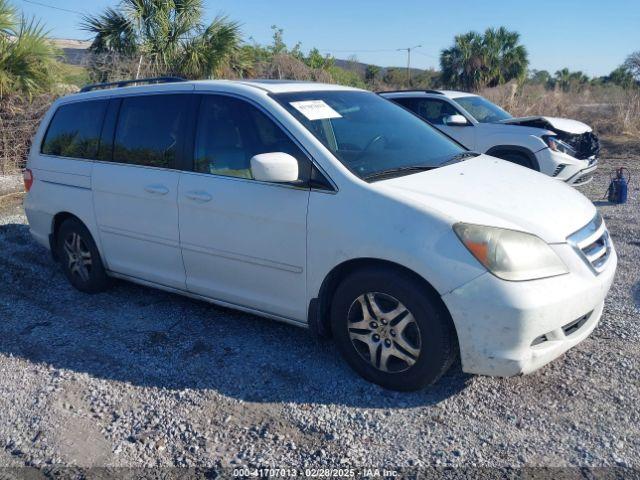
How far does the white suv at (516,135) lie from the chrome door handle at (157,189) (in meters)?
5.31

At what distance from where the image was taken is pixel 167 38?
14.0 meters

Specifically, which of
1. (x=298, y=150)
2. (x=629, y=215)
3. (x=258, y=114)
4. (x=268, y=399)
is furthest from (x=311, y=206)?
(x=629, y=215)

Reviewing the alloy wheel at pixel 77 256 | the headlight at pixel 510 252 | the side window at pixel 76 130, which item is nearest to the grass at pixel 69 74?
the side window at pixel 76 130

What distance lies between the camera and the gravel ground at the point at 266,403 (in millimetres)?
2990

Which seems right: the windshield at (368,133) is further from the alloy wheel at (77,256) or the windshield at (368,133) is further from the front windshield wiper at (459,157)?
the alloy wheel at (77,256)

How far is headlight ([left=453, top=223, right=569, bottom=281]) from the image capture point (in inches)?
121

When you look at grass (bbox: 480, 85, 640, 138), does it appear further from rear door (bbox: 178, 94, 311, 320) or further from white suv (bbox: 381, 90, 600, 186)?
rear door (bbox: 178, 94, 311, 320)

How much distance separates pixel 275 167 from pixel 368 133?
3.01ft

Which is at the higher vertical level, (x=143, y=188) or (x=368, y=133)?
(x=368, y=133)

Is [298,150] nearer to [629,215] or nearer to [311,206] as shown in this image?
[311,206]

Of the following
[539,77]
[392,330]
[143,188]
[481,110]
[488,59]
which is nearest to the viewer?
[392,330]

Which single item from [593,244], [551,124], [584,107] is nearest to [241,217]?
[593,244]

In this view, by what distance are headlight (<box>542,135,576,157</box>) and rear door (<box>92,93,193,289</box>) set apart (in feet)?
21.6

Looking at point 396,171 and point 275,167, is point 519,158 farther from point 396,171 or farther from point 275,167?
point 275,167
